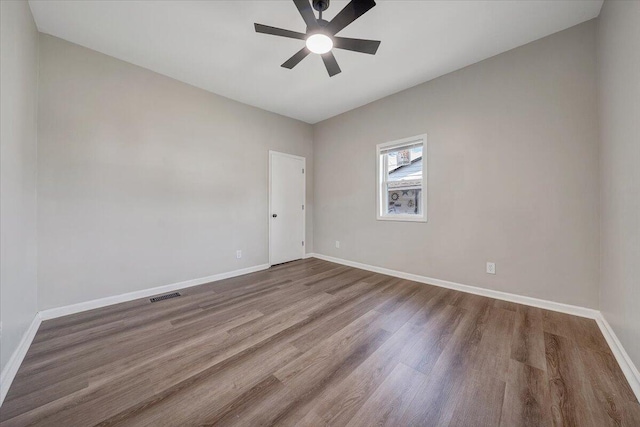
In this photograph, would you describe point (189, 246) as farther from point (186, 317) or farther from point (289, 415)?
point (289, 415)

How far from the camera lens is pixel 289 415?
121cm

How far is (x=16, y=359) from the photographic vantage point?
1.61 m

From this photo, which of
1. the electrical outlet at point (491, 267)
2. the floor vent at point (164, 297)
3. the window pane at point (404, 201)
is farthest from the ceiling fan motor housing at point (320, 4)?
the floor vent at point (164, 297)

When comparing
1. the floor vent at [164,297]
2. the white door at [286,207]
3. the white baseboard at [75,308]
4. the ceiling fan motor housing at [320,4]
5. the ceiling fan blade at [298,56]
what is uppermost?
the ceiling fan motor housing at [320,4]

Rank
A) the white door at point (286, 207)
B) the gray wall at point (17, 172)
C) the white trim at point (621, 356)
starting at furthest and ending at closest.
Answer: the white door at point (286, 207) < the gray wall at point (17, 172) < the white trim at point (621, 356)

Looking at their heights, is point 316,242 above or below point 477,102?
below

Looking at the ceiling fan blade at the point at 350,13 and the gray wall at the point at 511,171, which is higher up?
the ceiling fan blade at the point at 350,13

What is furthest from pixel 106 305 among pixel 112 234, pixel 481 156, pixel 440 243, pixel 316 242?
pixel 481 156

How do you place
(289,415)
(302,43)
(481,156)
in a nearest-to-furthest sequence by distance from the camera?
(289,415)
(302,43)
(481,156)

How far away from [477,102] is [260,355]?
12.0ft

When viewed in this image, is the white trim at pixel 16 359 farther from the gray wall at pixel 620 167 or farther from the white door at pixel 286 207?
the gray wall at pixel 620 167

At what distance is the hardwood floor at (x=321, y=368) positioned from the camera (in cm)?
122

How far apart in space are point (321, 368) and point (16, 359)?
2.18 m

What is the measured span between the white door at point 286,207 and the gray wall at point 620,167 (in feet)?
13.1
